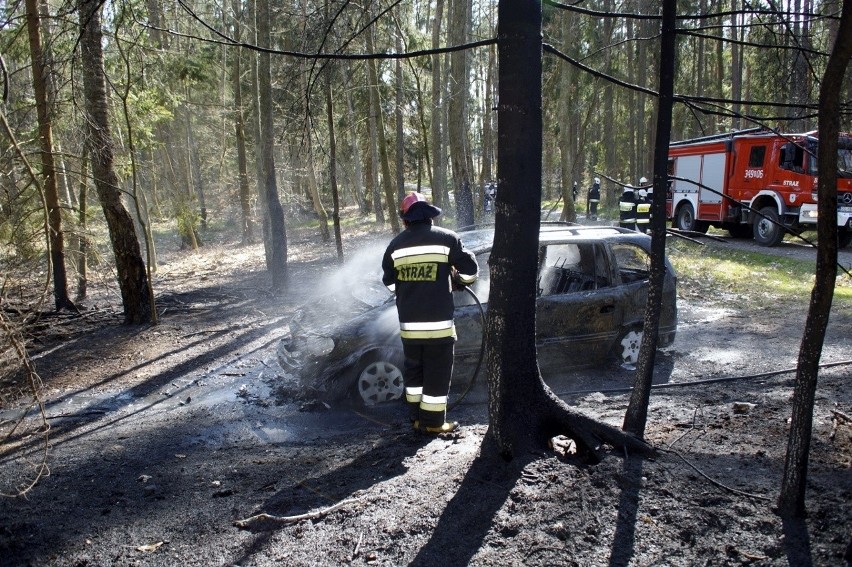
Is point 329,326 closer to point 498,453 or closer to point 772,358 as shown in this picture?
point 498,453

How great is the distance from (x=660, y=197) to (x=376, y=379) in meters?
3.18

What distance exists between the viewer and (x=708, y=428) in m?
4.28

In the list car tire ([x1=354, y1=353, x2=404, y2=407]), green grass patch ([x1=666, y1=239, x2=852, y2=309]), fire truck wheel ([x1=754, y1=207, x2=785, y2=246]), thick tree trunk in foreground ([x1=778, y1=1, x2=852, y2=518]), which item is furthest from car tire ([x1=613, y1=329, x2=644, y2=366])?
fire truck wheel ([x1=754, y1=207, x2=785, y2=246])

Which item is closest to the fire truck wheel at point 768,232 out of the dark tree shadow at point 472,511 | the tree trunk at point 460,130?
the tree trunk at point 460,130

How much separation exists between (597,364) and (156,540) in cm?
487

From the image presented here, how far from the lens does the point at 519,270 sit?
3.46 meters

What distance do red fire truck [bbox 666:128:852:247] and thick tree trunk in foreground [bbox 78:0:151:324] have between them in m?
12.6

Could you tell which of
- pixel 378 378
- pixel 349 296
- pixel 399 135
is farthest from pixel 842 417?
pixel 399 135

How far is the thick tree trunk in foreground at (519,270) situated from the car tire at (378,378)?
225cm

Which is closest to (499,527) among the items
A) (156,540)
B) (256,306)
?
(156,540)

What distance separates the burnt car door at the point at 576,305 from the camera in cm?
631

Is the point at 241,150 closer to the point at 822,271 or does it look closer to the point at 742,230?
the point at 742,230

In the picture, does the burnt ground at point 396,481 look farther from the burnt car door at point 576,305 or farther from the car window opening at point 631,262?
the car window opening at point 631,262

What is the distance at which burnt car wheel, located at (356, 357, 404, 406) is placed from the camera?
18.8 feet
